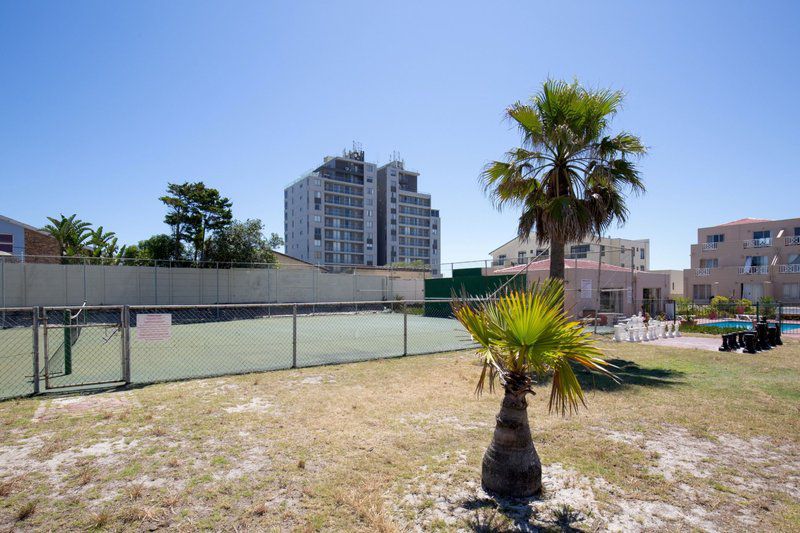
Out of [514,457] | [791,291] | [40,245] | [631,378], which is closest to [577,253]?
[631,378]

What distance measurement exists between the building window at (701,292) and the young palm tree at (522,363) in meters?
49.8

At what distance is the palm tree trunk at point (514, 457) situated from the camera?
3.74m

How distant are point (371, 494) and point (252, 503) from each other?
3.38ft

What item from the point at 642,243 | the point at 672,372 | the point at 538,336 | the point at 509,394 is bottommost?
the point at 672,372

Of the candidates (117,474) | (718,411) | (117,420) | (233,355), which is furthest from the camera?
(233,355)

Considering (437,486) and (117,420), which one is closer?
(437,486)

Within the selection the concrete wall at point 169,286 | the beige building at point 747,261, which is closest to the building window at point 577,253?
the beige building at point 747,261

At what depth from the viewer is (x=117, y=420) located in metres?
5.84

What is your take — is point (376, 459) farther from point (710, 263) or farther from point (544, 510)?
point (710, 263)

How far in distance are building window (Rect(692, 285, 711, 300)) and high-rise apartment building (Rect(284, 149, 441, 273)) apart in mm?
37690

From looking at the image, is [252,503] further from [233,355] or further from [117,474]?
[233,355]

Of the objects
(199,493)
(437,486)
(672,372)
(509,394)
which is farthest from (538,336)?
→ (672,372)

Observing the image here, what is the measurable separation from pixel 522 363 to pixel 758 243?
50.8 meters

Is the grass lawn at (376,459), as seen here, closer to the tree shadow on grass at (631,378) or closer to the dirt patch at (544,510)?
the dirt patch at (544,510)
